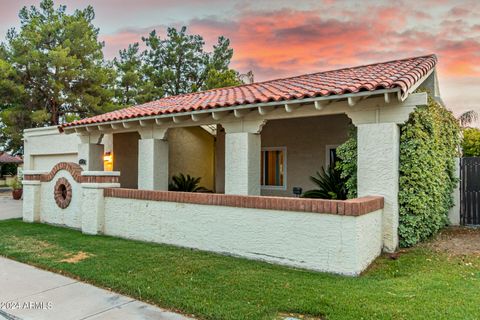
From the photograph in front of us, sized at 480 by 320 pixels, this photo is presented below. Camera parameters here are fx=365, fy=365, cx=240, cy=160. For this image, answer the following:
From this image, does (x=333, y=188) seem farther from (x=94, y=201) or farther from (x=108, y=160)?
(x=108, y=160)

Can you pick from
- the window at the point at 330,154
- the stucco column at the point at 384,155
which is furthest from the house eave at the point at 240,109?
the window at the point at 330,154

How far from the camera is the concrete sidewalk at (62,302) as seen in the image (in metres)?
4.92

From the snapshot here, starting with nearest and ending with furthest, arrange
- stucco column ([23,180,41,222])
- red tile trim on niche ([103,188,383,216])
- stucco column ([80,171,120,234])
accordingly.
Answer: red tile trim on niche ([103,188,383,216]), stucco column ([80,171,120,234]), stucco column ([23,180,41,222])

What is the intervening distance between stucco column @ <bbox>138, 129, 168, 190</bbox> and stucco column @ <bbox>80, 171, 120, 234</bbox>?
132 centimetres

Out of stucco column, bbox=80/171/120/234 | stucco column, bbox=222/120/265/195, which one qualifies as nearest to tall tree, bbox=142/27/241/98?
stucco column, bbox=80/171/120/234

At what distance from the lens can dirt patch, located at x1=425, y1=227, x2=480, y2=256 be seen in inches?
311

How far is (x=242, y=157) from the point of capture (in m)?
9.75

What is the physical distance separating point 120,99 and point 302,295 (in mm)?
31011

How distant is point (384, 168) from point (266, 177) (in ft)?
21.9

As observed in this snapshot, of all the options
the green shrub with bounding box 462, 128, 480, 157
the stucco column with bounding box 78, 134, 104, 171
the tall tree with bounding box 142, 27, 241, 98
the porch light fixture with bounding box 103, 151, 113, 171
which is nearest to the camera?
the stucco column with bounding box 78, 134, 104, 171

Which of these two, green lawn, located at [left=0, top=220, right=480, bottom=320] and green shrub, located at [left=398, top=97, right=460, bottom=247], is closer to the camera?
green lawn, located at [left=0, top=220, right=480, bottom=320]

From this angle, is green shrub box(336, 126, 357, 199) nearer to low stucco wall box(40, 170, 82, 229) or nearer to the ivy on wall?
the ivy on wall

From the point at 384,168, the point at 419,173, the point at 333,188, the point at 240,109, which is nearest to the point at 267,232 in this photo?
the point at 384,168

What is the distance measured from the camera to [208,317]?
4.70 m
